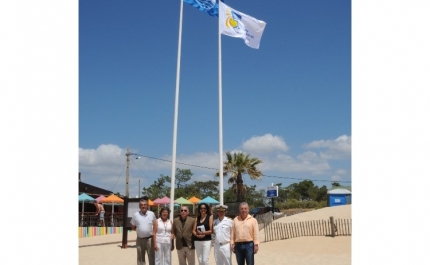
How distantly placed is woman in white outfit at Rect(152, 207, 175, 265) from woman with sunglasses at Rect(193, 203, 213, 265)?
0.54m

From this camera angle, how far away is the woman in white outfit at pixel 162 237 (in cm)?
943

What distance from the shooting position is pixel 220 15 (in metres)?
17.0

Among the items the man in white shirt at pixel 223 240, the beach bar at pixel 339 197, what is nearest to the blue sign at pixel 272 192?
the beach bar at pixel 339 197

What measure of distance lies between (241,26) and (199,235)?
985 centimetres

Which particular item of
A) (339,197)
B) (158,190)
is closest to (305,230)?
(339,197)

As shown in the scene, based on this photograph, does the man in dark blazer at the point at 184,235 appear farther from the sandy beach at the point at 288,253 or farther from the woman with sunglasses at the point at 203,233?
the sandy beach at the point at 288,253

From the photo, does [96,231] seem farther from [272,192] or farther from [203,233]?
[203,233]

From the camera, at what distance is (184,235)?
9312 millimetres

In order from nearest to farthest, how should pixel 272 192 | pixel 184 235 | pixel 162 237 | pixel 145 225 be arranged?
pixel 184 235 → pixel 162 237 → pixel 145 225 → pixel 272 192

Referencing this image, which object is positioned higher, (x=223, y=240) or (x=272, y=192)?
(x=223, y=240)

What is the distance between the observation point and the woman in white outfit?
9.43m

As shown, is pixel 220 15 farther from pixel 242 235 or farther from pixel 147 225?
pixel 242 235
